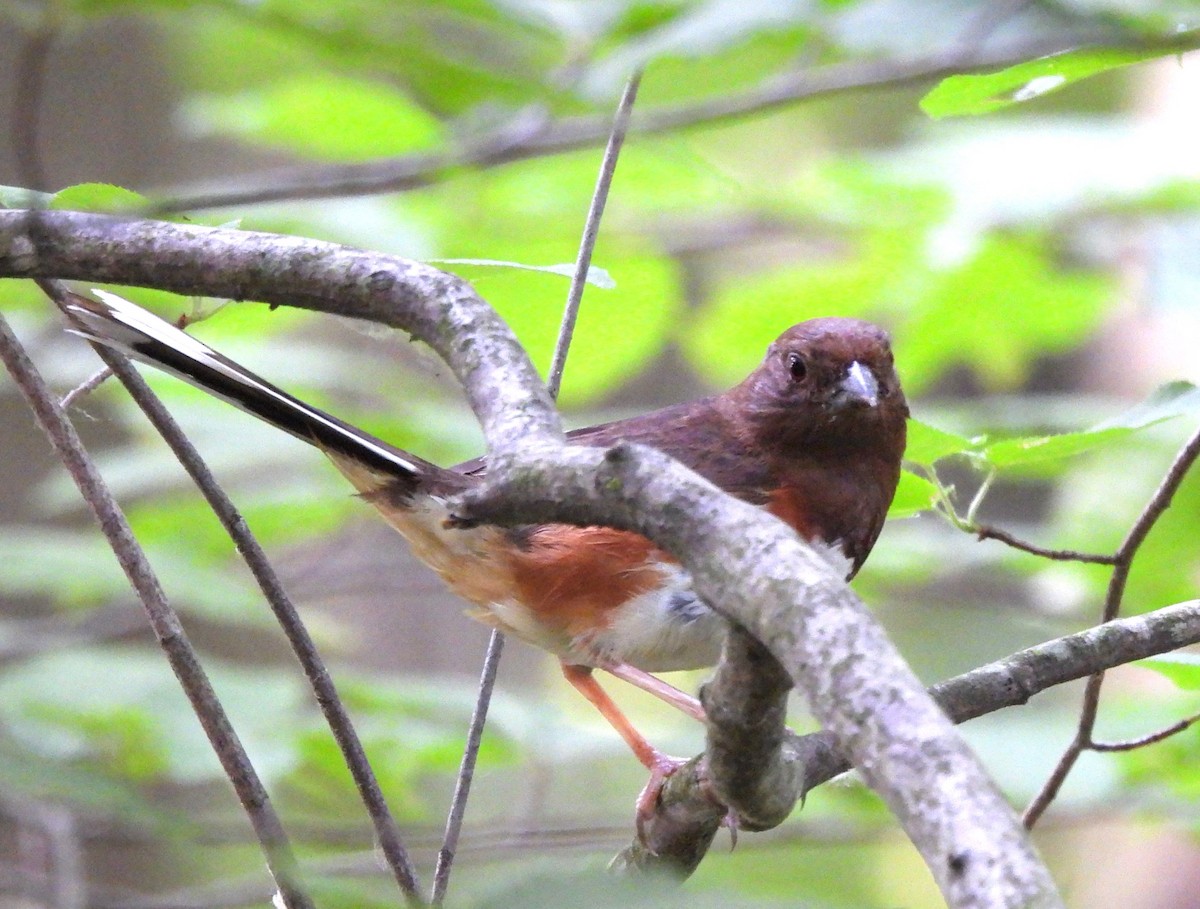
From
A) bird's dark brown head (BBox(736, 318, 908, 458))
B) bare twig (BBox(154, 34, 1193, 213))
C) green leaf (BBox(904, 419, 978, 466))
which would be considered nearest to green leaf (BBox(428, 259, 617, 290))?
bare twig (BBox(154, 34, 1193, 213))

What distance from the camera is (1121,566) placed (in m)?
1.85

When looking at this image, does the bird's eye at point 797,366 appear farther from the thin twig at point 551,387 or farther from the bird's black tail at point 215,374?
the thin twig at point 551,387

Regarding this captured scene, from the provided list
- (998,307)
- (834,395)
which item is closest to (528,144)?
(834,395)

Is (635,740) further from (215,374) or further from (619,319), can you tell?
(619,319)

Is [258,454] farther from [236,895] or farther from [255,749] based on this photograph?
[236,895]

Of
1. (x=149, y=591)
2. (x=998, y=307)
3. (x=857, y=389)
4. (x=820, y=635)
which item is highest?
(x=820, y=635)

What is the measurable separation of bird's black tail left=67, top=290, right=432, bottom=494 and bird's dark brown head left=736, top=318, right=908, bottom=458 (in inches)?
33.6

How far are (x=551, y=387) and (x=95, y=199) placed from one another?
61 cm

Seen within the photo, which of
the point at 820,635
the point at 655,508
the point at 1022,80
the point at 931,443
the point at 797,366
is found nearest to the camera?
the point at 820,635

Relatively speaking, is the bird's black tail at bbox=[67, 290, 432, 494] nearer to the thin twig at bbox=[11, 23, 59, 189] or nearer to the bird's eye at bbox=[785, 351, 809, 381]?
the thin twig at bbox=[11, 23, 59, 189]

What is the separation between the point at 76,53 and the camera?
6.43 m

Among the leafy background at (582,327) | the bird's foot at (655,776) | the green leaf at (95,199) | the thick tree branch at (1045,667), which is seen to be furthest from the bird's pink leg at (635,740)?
the green leaf at (95,199)

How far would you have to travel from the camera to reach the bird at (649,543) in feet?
9.07

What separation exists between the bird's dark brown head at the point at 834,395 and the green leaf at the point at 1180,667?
1.06 metres
